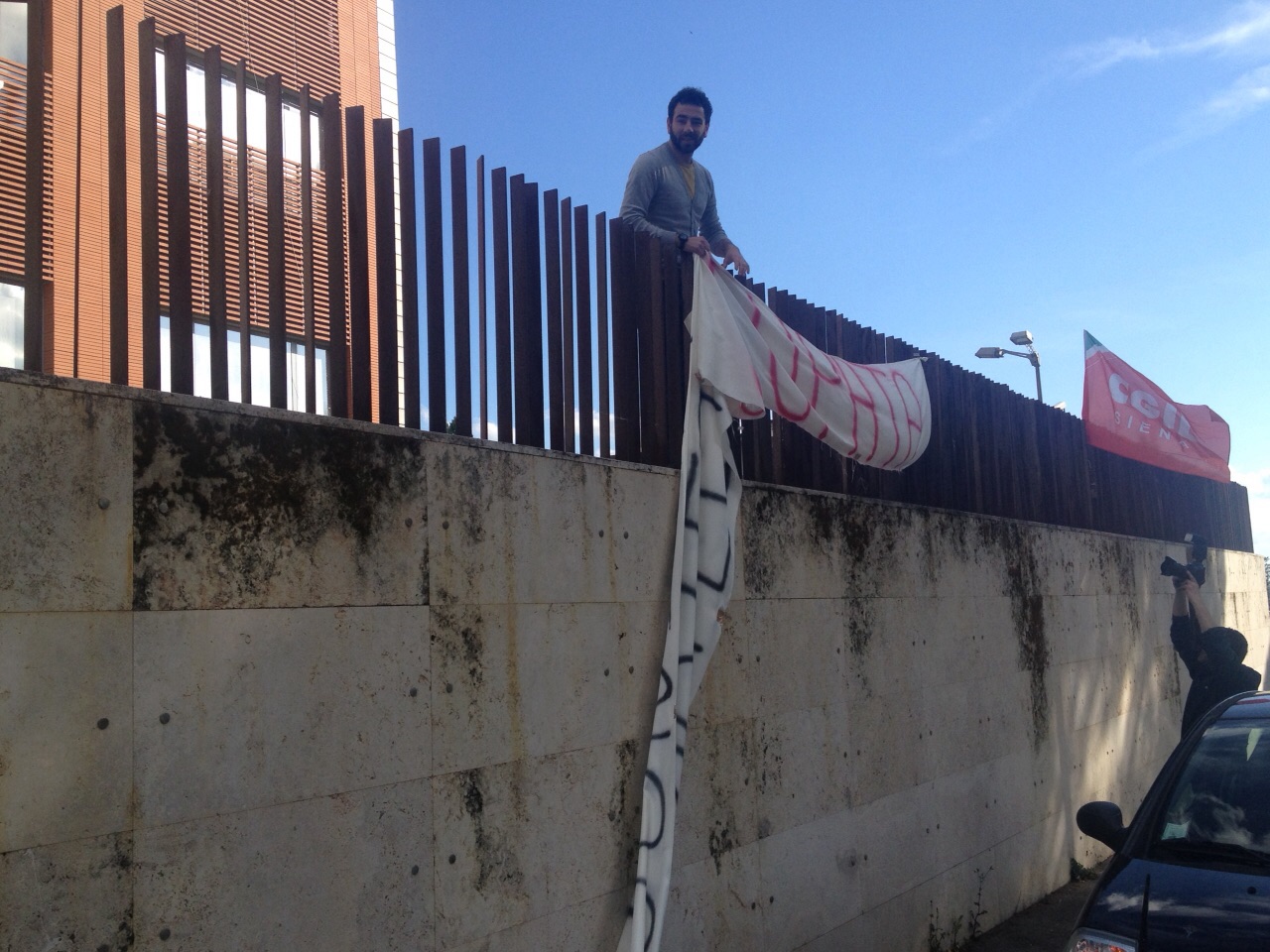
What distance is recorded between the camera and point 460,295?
4.05 metres

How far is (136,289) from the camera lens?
3309 mm

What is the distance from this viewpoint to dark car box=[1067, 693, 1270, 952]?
329 centimetres

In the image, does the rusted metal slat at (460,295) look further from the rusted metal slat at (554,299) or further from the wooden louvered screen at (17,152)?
the wooden louvered screen at (17,152)

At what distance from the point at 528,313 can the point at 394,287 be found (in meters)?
0.70

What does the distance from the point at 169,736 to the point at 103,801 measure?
210 millimetres

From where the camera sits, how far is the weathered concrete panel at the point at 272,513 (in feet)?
9.12

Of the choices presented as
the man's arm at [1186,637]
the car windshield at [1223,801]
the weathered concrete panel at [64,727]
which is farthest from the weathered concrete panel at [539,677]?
the man's arm at [1186,637]

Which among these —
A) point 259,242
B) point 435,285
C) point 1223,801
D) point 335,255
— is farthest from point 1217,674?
point 259,242

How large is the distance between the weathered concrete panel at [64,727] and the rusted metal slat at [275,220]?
106cm

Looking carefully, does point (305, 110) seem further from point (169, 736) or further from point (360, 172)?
point (169, 736)

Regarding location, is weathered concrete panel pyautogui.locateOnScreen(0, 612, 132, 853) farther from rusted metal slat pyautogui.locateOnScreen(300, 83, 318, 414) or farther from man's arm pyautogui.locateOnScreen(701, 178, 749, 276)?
man's arm pyautogui.locateOnScreen(701, 178, 749, 276)

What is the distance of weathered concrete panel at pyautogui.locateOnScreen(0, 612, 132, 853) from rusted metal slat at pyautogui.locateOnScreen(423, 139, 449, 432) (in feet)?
4.75

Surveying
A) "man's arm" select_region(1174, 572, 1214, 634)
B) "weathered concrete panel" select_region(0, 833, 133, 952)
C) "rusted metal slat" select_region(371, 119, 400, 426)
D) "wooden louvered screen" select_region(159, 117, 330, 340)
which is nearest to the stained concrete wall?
"weathered concrete panel" select_region(0, 833, 133, 952)

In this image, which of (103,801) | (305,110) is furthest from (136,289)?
(103,801)
